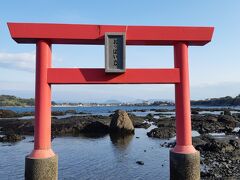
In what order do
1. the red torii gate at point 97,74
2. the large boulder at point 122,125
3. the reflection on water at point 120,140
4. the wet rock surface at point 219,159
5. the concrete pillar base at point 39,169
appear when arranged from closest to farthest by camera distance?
the concrete pillar base at point 39,169
the red torii gate at point 97,74
the wet rock surface at point 219,159
the reflection on water at point 120,140
the large boulder at point 122,125

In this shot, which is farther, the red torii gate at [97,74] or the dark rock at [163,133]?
the dark rock at [163,133]

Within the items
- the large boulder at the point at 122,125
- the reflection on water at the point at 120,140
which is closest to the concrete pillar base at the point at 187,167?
the reflection on water at the point at 120,140

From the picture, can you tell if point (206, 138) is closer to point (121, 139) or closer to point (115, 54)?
point (121, 139)

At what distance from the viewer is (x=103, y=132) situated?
103 feet

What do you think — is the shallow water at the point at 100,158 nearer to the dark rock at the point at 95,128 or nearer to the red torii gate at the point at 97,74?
the red torii gate at the point at 97,74

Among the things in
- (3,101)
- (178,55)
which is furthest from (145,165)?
(3,101)

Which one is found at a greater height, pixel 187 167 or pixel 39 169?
pixel 39 169

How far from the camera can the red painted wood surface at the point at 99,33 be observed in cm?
961

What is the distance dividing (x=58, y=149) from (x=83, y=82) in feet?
43.7

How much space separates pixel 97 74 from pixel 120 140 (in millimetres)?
17097

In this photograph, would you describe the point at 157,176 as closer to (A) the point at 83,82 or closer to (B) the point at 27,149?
(A) the point at 83,82

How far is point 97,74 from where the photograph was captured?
9812 mm

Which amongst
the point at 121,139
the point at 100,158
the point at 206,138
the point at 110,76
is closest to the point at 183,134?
the point at 110,76

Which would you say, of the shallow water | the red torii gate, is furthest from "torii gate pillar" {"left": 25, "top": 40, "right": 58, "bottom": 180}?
the shallow water
